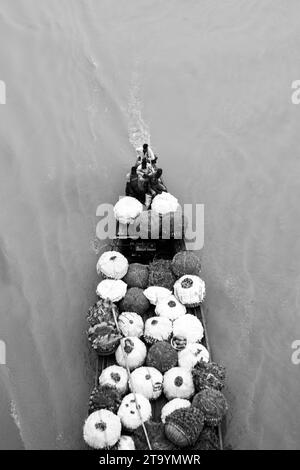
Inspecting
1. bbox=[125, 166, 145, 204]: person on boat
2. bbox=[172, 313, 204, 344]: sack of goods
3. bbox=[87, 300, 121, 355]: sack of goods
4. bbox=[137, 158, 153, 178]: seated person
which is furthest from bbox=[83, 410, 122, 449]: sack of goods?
bbox=[137, 158, 153, 178]: seated person

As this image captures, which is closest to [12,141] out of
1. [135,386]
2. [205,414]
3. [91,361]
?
[91,361]

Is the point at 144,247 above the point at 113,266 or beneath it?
above

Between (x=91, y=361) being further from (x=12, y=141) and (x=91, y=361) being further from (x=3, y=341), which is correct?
(x=12, y=141)

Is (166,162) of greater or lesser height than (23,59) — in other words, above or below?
below

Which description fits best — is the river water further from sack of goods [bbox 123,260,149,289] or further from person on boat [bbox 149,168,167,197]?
person on boat [bbox 149,168,167,197]

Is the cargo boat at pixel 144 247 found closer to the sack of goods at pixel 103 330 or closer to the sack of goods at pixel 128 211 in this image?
the sack of goods at pixel 128 211

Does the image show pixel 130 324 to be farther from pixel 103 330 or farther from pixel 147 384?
pixel 147 384

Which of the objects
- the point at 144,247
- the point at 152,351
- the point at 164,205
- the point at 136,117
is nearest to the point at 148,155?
the point at 164,205

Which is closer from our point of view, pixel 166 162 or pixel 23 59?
pixel 166 162
